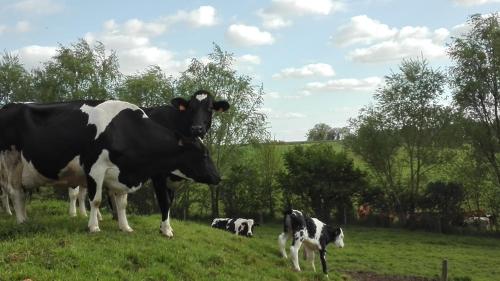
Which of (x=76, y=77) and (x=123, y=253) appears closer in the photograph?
(x=123, y=253)

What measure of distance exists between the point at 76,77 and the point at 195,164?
3214 cm

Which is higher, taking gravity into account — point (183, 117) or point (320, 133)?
point (320, 133)

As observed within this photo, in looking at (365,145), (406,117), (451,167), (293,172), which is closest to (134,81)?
(293,172)

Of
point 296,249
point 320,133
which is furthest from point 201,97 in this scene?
point 320,133

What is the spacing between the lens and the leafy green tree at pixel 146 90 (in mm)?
41156

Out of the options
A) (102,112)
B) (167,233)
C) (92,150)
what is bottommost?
(167,233)

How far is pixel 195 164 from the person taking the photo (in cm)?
1083

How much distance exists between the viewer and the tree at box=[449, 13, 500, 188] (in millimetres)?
35156

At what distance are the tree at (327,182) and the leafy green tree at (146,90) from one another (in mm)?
11920

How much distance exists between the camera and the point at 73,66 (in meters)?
40.2

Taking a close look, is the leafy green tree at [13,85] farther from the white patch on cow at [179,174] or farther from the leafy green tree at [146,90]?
the white patch on cow at [179,174]

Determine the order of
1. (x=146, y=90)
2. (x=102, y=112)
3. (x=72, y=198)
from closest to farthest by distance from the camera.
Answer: (x=102, y=112) < (x=72, y=198) < (x=146, y=90)

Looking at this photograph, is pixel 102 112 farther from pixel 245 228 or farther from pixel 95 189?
pixel 245 228

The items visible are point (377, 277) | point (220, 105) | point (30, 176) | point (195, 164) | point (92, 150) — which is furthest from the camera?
point (377, 277)
